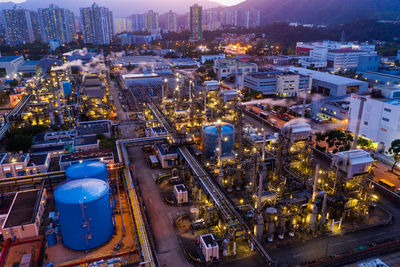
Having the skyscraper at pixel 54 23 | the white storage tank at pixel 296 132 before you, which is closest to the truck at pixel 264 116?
the white storage tank at pixel 296 132

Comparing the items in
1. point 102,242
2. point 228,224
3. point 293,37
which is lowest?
point 102,242

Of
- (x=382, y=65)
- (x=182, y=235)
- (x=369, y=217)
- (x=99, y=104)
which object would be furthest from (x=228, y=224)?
(x=382, y=65)

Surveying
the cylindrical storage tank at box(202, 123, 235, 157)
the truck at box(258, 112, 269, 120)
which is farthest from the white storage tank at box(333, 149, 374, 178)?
the truck at box(258, 112, 269, 120)

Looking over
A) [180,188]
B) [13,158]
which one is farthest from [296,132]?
[13,158]

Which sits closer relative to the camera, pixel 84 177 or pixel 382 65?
pixel 84 177

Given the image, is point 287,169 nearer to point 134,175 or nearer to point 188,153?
point 188,153

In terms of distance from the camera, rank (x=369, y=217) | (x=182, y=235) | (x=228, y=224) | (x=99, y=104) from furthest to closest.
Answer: (x=99, y=104), (x=369, y=217), (x=182, y=235), (x=228, y=224)

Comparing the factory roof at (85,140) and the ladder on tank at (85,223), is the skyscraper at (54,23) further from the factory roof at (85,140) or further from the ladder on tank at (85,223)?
the ladder on tank at (85,223)
